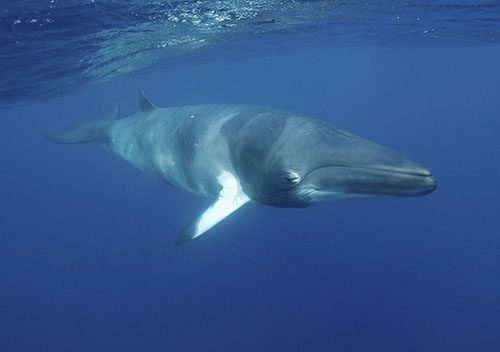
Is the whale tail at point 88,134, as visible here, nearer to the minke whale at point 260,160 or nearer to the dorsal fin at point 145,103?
the dorsal fin at point 145,103

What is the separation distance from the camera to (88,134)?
53.9 feet

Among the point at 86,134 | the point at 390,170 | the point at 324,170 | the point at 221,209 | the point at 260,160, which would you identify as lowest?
the point at 86,134

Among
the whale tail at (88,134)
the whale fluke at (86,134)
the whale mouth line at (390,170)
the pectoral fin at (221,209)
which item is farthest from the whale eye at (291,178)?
the whale fluke at (86,134)

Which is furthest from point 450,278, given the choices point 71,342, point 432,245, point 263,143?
point 263,143

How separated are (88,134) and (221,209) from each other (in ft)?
33.2

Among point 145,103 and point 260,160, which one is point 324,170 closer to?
point 260,160

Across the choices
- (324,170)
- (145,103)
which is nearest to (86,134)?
(145,103)

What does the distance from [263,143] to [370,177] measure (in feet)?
7.72

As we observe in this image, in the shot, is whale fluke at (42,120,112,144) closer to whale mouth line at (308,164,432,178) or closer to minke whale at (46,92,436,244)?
minke whale at (46,92,436,244)

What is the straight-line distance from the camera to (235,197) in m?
8.43

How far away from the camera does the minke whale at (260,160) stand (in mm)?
5656

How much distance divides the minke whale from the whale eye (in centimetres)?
1

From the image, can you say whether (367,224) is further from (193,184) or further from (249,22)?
(193,184)

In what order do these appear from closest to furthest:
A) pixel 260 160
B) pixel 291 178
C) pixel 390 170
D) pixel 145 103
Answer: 1. pixel 390 170
2. pixel 291 178
3. pixel 260 160
4. pixel 145 103
